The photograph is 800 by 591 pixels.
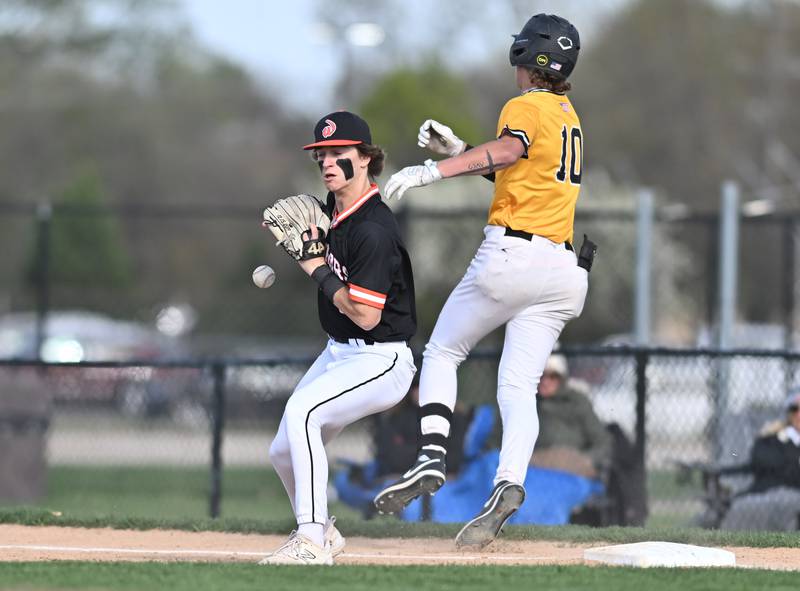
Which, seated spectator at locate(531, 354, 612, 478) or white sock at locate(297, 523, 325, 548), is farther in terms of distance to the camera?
seated spectator at locate(531, 354, 612, 478)

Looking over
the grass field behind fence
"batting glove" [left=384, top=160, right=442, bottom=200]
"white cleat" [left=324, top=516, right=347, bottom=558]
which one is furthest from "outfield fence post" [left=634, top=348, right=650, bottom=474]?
"batting glove" [left=384, top=160, right=442, bottom=200]

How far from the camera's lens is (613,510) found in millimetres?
9141

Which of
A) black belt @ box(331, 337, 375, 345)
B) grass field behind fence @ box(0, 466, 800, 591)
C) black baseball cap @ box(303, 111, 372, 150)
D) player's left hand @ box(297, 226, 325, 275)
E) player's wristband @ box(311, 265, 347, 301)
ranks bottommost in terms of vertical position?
grass field behind fence @ box(0, 466, 800, 591)

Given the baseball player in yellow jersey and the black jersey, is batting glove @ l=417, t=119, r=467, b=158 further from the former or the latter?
the black jersey

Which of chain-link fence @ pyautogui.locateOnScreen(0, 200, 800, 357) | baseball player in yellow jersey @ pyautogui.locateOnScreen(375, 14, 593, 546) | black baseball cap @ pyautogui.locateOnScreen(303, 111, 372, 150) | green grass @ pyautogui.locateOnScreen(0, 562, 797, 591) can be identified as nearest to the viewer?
green grass @ pyautogui.locateOnScreen(0, 562, 797, 591)

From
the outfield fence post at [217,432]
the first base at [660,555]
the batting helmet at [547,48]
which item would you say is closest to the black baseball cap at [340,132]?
the batting helmet at [547,48]

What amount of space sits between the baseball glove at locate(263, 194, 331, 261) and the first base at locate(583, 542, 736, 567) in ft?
Result: 5.89

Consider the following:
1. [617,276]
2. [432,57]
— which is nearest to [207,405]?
[617,276]

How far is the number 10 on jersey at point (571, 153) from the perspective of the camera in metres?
6.57

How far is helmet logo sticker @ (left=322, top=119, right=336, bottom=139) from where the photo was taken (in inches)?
251

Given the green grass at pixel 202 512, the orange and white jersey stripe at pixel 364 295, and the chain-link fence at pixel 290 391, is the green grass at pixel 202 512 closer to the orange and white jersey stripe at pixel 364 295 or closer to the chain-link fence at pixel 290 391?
the chain-link fence at pixel 290 391

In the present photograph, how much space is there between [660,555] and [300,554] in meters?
1.52

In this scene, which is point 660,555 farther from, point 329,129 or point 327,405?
point 329,129

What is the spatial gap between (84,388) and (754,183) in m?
29.1
